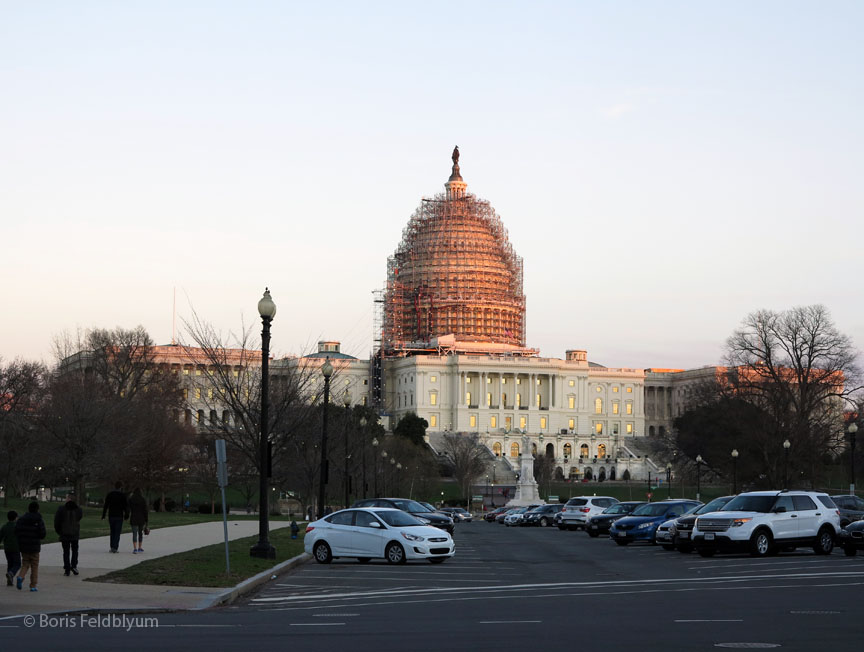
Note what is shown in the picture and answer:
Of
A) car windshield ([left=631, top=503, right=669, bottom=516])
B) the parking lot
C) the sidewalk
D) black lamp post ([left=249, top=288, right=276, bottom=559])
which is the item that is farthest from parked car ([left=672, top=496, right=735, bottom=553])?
the sidewalk

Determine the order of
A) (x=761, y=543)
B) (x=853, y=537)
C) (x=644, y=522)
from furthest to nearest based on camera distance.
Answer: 1. (x=644, y=522)
2. (x=761, y=543)
3. (x=853, y=537)

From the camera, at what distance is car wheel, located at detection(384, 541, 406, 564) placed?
112 ft

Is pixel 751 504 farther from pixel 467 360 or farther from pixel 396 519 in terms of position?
pixel 467 360

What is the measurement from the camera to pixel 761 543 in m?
35.8

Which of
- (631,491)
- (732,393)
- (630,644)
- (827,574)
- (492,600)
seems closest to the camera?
(630,644)

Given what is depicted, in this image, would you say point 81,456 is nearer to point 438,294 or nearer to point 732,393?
point 732,393

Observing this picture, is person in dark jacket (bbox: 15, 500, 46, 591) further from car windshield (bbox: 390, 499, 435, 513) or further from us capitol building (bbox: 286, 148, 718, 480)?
us capitol building (bbox: 286, 148, 718, 480)

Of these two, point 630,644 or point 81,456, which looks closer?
point 630,644

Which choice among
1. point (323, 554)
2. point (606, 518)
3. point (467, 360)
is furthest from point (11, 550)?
point (467, 360)

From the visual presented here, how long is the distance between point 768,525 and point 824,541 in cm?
201

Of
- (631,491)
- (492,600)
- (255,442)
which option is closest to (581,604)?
(492,600)

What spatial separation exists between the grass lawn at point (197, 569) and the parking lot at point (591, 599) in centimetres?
88

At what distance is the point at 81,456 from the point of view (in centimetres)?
6856

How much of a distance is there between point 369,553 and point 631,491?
9498 centimetres
